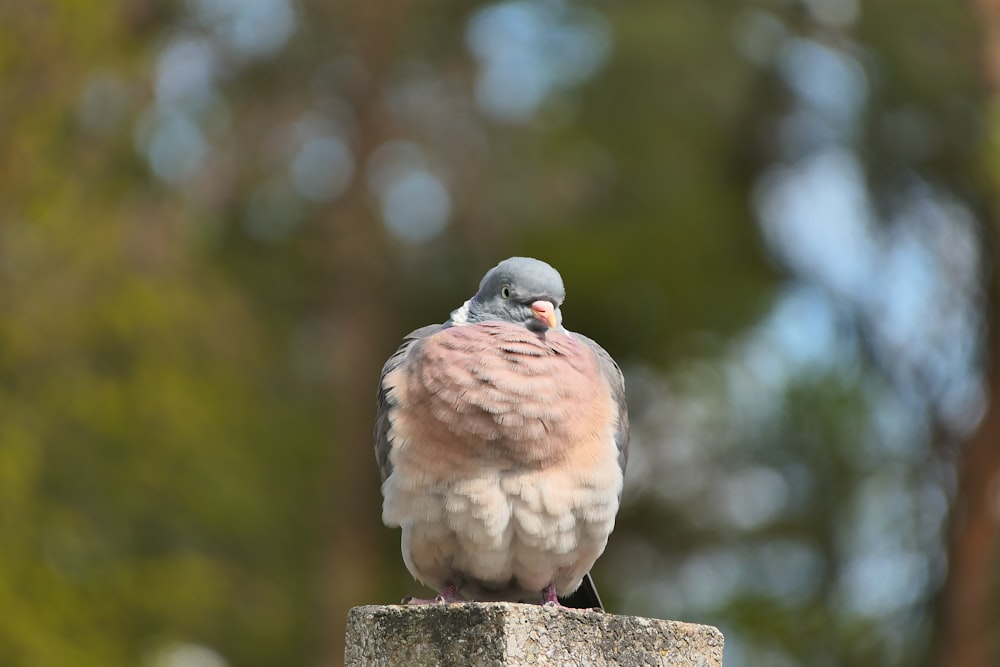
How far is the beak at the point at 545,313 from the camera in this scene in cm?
344

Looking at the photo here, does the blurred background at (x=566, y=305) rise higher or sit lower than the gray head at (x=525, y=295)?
higher

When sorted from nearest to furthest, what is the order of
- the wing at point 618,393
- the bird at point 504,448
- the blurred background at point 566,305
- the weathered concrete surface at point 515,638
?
the weathered concrete surface at point 515,638, the bird at point 504,448, the wing at point 618,393, the blurred background at point 566,305

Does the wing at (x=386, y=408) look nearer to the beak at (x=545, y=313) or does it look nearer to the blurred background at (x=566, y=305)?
the beak at (x=545, y=313)

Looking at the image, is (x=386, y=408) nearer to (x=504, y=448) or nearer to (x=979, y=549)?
(x=504, y=448)

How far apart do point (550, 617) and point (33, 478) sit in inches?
264

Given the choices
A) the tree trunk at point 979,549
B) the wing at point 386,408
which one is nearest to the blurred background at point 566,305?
the tree trunk at point 979,549

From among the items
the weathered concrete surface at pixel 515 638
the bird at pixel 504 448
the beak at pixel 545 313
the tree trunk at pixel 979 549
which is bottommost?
the weathered concrete surface at pixel 515 638

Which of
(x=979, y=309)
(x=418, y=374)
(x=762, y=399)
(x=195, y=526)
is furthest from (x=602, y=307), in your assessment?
(x=418, y=374)

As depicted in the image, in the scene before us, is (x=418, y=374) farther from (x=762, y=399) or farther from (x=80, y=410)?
(x=762, y=399)

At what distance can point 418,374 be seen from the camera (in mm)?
3416

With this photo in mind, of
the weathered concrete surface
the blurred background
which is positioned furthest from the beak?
the blurred background

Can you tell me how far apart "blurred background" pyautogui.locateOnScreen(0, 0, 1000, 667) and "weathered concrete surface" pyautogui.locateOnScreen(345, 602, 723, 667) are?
246 inches

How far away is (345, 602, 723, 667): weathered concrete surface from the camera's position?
2.87 meters

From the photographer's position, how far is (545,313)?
3449mm
